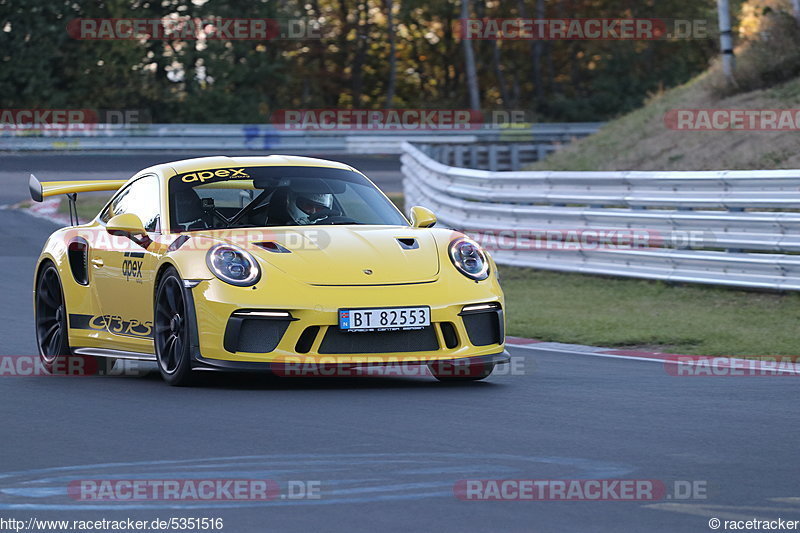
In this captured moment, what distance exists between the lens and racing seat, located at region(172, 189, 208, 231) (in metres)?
8.59

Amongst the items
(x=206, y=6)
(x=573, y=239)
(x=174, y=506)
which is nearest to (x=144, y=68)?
(x=206, y=6)

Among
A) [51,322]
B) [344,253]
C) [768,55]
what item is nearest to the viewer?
[344,253]

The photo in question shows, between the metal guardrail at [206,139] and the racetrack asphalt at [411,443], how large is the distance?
81.3 ft

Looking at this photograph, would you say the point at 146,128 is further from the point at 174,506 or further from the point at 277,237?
the point at 174,506

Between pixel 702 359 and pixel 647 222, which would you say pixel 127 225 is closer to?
pixel 702 359

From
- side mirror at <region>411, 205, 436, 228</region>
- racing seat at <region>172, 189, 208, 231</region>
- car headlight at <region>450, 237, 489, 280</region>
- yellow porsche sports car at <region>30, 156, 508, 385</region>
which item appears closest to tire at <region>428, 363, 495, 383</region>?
yellow porsche sports car at <region>30, 156, 508, 385</region>

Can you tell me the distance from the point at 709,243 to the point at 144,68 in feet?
129

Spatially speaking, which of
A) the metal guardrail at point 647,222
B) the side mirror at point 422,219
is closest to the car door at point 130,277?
the side mirror at point 422,219

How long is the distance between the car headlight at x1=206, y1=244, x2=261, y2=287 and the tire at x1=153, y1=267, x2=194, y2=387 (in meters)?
0.22

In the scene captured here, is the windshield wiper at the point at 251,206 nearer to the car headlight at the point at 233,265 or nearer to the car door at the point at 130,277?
the car door at the point at 130,277

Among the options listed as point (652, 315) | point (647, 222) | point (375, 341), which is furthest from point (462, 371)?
point (647, 222)

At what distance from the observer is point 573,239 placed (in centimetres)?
1556

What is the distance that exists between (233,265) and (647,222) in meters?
7.30

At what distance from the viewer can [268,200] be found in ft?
28.7
